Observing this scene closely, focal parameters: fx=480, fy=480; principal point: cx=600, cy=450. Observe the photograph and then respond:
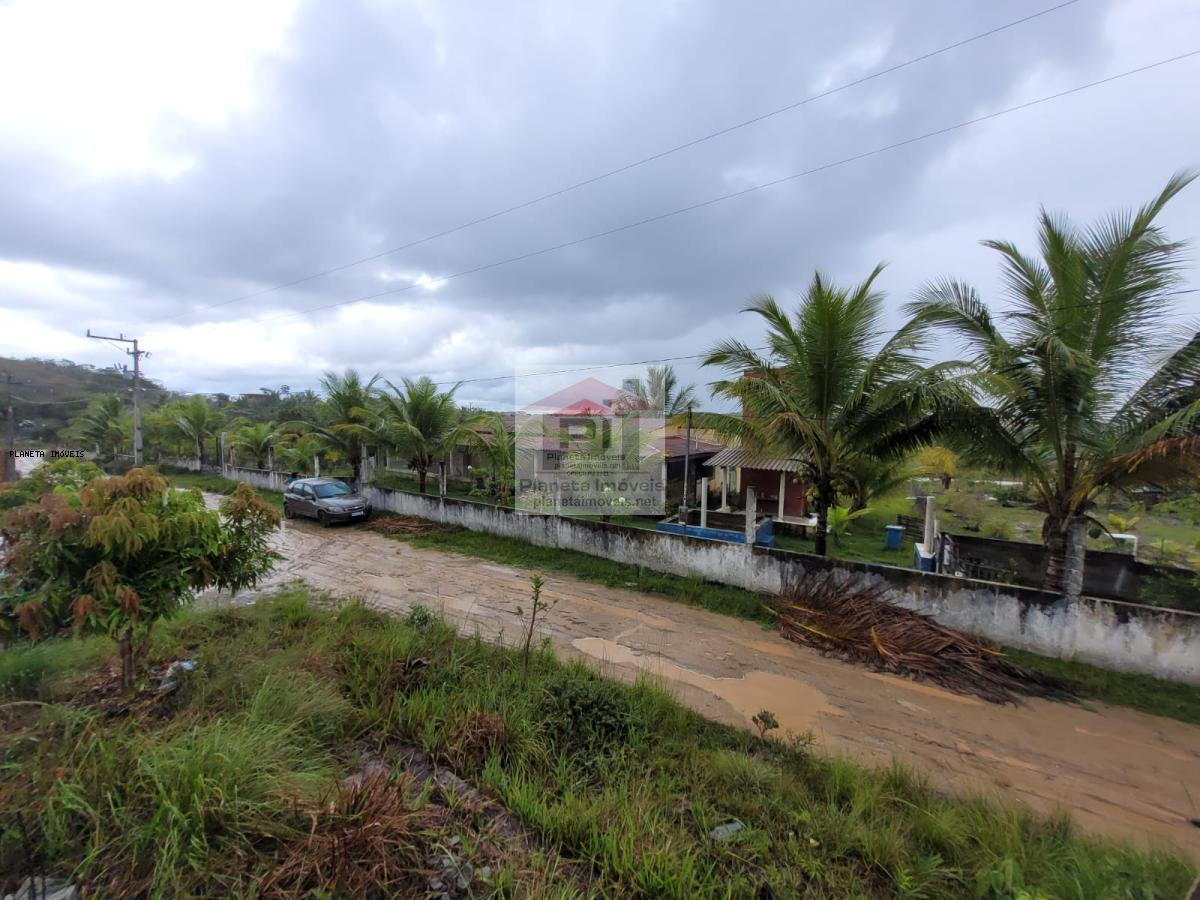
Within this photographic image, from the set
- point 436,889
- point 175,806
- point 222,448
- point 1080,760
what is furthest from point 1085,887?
point 222,448

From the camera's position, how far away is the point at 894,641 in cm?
618

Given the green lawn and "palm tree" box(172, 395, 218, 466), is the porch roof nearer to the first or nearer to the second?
the green lawn

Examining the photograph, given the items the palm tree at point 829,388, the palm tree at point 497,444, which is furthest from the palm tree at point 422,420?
the palm tree at point 829,388

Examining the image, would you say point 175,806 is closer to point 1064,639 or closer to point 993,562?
point 1064,639

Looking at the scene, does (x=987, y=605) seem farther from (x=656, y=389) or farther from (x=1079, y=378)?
(x=656, y=389)

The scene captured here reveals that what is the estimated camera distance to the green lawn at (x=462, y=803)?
88.1 inches

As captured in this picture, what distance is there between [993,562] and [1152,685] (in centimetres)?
450

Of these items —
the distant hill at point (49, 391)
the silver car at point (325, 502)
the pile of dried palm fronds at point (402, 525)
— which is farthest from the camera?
the distant hill at point (49, 391)

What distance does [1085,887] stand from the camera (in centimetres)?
253

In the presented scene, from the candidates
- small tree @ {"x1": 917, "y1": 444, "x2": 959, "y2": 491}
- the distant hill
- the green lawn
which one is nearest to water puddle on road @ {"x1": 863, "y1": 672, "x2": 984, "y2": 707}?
the green lawn

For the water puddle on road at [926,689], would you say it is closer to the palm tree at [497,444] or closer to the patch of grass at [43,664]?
the patch of grass at [43,664]

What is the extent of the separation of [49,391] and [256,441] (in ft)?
75.5

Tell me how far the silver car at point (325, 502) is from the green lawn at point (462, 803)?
1026 centimetres

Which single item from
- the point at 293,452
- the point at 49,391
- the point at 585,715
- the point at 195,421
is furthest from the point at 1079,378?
the point at 49,391
